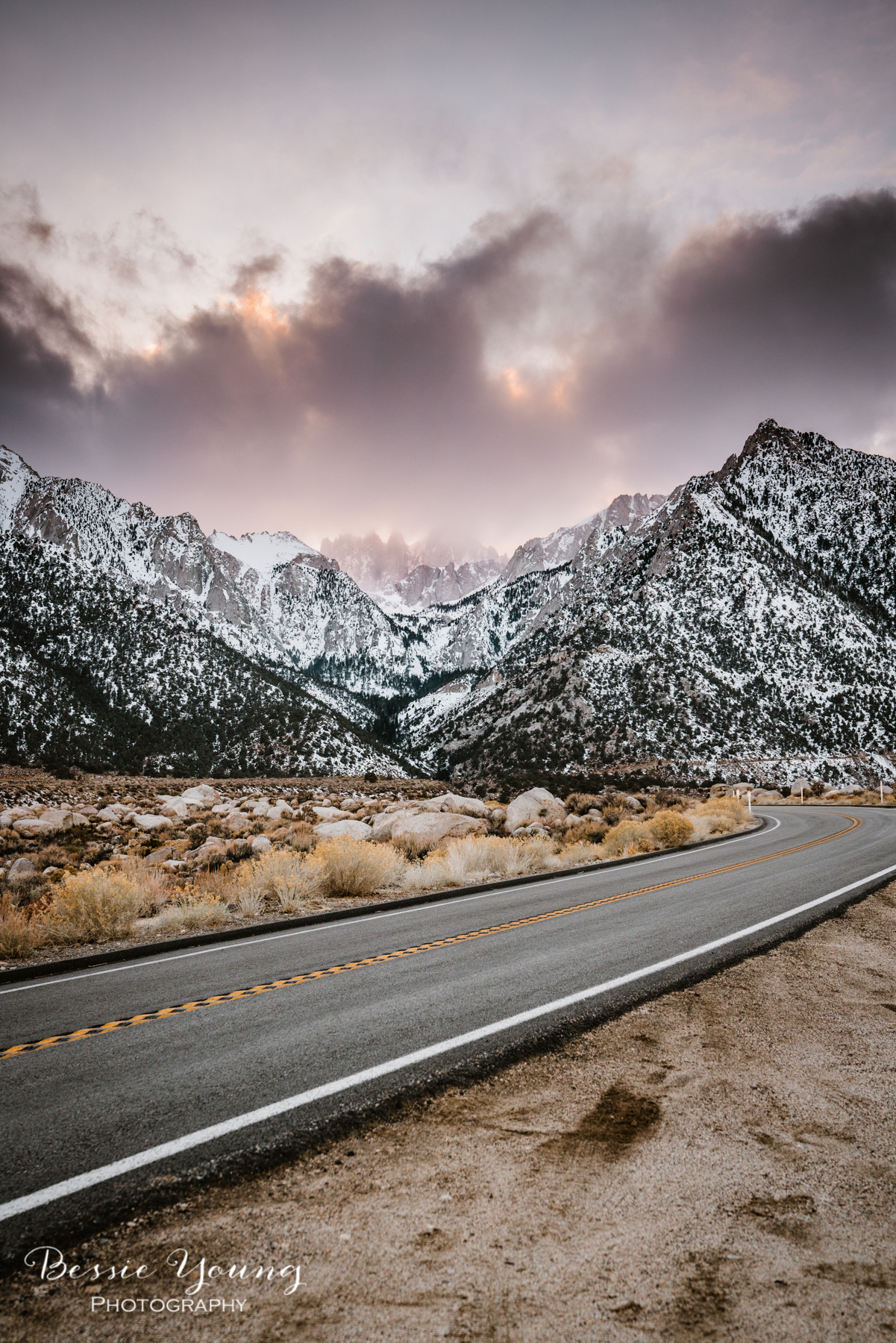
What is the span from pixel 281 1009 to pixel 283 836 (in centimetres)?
1637

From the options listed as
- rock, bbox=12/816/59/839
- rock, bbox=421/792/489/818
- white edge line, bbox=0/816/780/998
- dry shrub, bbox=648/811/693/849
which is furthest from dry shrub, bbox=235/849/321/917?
rock, bbox=12/816/59/839

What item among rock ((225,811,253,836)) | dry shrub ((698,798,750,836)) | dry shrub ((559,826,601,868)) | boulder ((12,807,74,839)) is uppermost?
boulder ((12,807,74,839))

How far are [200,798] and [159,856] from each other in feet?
83.4

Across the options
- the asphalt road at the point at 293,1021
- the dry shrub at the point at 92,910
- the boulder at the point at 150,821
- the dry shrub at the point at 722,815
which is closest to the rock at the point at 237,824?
the boulder at the point at 150,821

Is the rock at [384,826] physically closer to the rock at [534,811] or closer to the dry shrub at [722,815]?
the rock at [534,811]

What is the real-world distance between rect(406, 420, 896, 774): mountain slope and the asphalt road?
7674cm

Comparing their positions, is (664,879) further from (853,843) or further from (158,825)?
(158,825)

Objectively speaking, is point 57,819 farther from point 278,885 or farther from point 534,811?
point 534,811

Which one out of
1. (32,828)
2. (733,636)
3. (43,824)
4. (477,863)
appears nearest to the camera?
(477,863)

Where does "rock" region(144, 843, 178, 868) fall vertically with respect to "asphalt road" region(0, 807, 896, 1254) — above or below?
below

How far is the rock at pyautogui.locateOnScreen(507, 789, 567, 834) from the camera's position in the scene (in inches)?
1011

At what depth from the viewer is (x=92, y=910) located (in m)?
9.64

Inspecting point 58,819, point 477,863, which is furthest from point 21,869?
point 477,863

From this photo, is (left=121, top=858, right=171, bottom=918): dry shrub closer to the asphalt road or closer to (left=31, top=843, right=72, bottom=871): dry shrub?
the asphalt road
